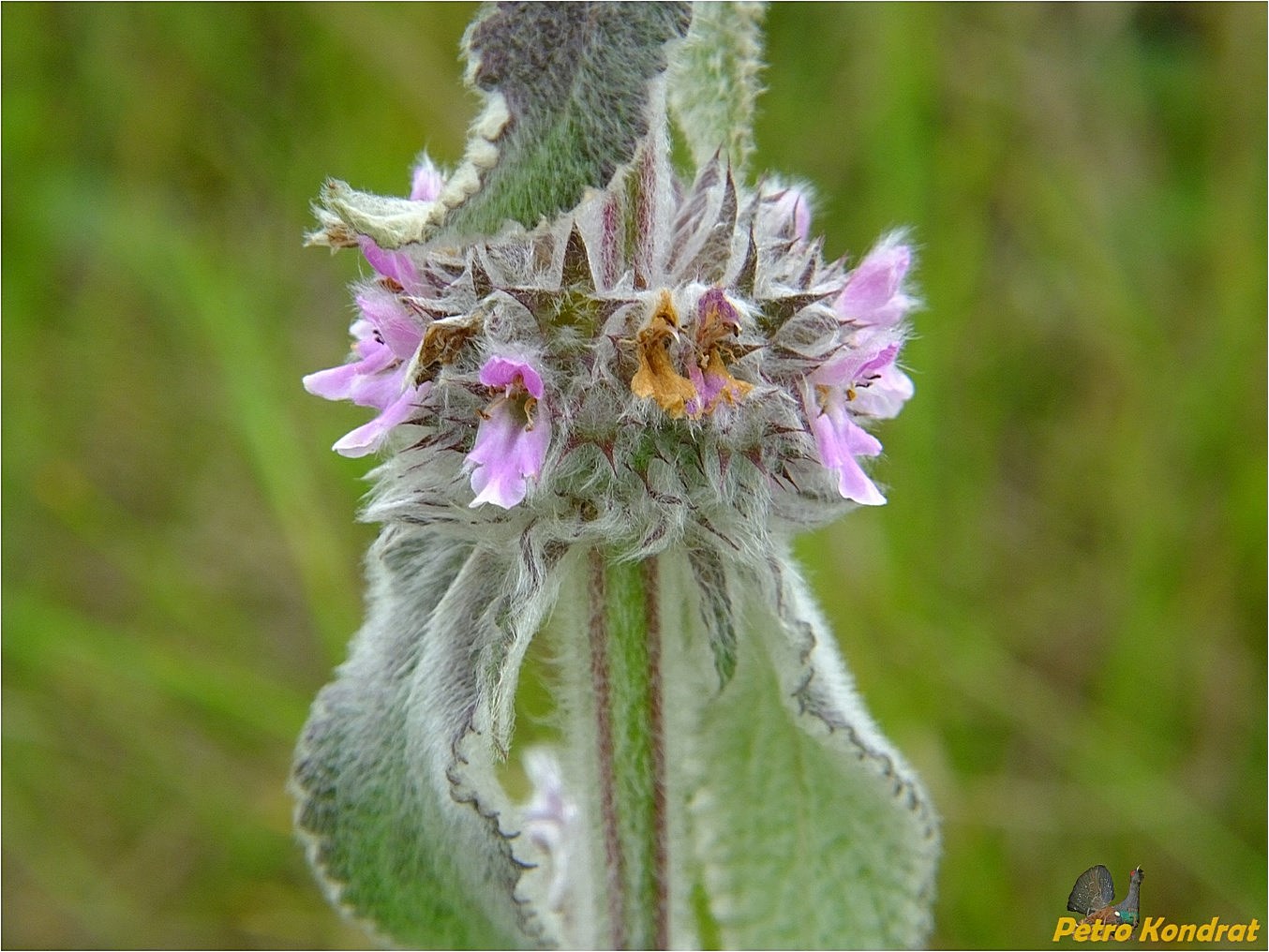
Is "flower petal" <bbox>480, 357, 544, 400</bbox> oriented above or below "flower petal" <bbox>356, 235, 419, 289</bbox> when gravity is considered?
below

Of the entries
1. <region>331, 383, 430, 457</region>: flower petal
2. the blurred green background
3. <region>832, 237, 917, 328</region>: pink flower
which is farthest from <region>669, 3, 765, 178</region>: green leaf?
the blurred green background

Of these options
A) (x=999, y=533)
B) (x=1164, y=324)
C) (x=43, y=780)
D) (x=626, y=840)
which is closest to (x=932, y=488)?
(x=999, y=533)

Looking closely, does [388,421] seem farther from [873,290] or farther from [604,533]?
[873,290]

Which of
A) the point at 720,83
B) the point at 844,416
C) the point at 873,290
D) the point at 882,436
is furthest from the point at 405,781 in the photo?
the point at 882,436

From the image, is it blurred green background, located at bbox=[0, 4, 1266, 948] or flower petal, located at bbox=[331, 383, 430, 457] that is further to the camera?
blurred green background, located at bbox=[0, 4, 1266, 948]

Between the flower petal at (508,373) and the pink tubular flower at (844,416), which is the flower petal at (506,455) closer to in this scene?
the flower petal at (508,373)

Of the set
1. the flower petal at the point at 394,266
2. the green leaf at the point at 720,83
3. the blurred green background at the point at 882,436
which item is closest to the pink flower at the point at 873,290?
the green leaf at the point at 720,83

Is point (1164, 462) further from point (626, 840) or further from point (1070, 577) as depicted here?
point (626, 840)

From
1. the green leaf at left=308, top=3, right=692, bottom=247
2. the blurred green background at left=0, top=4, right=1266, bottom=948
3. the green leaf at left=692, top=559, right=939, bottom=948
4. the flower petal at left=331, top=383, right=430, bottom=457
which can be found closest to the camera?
the green leaf at left=308, top=3, right=692, bottom=247

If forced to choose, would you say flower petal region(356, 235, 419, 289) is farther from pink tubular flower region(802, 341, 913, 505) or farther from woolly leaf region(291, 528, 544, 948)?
pink tubular flower region(802, 341, 913, 505)
